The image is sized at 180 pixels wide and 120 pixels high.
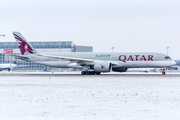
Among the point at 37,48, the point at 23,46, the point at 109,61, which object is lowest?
the point at 109,61

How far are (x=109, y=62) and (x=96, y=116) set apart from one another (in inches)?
1150

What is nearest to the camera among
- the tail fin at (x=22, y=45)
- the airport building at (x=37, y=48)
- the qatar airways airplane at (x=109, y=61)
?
the qatar airways airplane at (x=109, y=61)

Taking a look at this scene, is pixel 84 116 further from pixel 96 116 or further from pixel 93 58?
pixel 93 58

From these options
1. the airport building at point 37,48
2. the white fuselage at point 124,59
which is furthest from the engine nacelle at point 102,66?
the airport building at point 37,48

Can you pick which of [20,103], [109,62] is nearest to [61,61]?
[109,62]

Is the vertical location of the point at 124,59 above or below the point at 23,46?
below

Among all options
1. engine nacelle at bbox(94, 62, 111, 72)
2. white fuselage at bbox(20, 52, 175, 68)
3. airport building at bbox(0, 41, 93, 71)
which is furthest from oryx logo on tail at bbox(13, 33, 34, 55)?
airport building at bbox(0, 41, 93, 71)

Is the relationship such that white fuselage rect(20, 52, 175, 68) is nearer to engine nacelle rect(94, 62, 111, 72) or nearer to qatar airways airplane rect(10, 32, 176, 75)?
qatar airways airplane rect(10, 32, 176, 75)

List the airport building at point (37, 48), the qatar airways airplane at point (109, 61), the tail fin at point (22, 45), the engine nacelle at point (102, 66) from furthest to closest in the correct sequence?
the airport building at point (37, 48)
the tail fin at point (22, 45)
the qatar airways airplane at point (109, 61)
the engine nacelle at point (102, 66)

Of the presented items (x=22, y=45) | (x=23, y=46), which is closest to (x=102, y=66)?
(x=23, y=46)

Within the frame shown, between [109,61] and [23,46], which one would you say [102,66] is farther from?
[23,46]

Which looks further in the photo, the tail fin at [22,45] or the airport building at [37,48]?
the airport building at [37,48]

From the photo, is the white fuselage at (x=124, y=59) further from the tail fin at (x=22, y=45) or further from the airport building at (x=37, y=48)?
the airport building at (x=37, y=48)

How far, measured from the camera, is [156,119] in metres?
8.38
